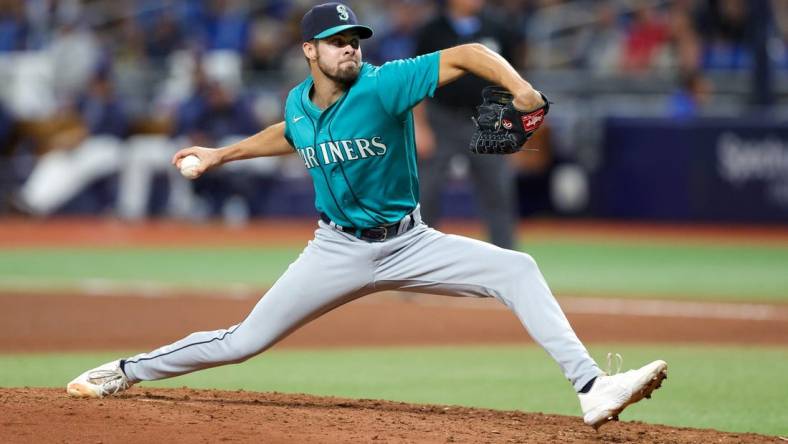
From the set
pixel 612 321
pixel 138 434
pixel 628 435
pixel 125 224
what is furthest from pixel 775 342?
pixel 125 224

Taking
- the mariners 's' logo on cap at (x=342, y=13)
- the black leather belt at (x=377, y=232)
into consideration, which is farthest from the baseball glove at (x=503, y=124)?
the mariners 's' logo on cap at (x=342, y=13)

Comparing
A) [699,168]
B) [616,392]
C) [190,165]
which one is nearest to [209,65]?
[699,168]

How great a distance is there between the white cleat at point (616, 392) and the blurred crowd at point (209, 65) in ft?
42.1

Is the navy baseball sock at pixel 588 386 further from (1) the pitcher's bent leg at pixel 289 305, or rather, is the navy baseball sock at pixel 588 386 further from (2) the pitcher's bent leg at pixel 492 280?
(1) the pitcher's bent leg at pixel 289 305

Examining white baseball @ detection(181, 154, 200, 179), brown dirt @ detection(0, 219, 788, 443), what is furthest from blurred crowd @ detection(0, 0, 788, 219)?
white baseball @ detection(181, 154, 200, 179)

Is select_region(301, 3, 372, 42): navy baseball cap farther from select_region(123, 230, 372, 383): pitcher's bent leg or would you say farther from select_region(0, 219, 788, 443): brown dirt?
select_region(0, 219, 788, 443): brown dirt

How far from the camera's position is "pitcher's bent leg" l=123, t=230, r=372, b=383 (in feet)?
18.6

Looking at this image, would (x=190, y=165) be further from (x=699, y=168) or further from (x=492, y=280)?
(x=699, y=168)

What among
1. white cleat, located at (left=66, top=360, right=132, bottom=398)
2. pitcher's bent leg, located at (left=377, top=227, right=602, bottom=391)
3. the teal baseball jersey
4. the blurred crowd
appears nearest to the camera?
pitcher's bent leg, located at (left=377, top=227, right=602, bottom=391)

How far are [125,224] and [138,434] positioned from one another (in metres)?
14.5

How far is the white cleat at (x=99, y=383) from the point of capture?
593 centimetres

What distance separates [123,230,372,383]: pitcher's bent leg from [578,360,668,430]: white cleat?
3.78 ft

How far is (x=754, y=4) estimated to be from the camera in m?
17.2

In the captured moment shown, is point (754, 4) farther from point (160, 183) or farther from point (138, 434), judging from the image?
point (138, 434)
